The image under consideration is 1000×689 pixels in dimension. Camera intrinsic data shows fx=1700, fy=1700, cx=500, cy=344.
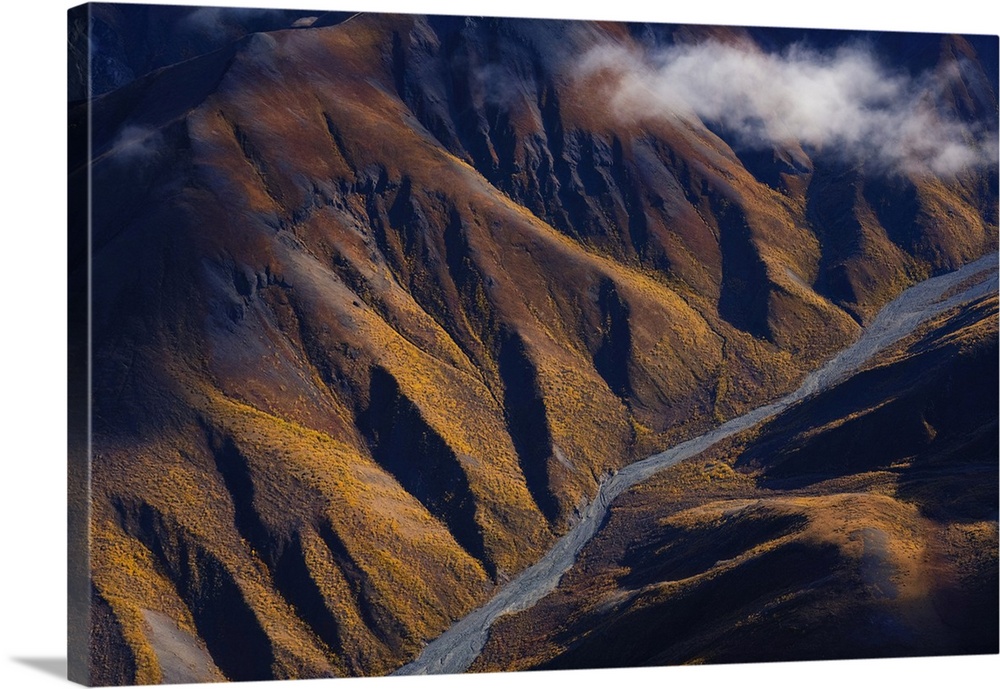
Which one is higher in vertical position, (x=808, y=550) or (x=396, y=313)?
(x=396, y=313)

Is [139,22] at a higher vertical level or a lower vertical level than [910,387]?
higher

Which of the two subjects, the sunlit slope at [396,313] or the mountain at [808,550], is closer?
the sunlit slope at [396,313]

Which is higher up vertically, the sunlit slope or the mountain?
the sunlit slope

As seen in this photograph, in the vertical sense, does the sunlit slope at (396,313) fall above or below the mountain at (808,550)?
above

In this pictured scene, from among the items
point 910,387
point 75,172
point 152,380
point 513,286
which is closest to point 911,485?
point 910,387

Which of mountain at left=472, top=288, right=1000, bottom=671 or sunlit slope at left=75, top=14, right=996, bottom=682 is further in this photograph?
mountain at left=472, top=288, right=1000, bottom=671

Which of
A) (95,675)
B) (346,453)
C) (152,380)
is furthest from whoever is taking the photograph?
(346,453)

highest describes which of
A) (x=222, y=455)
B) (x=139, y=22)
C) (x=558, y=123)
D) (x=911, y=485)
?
(x=139, y=22)

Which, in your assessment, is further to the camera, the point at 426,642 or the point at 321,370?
the point at 321,370

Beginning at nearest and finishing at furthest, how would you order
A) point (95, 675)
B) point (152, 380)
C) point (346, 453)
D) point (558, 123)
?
1. point (95, 675)
2. point (152, 380)
3. point (346, 453)
4. point (558, 123)

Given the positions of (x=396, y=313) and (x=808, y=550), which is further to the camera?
(x=396, y=313)

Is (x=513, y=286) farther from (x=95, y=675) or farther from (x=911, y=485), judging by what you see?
(x=95, y=675)
